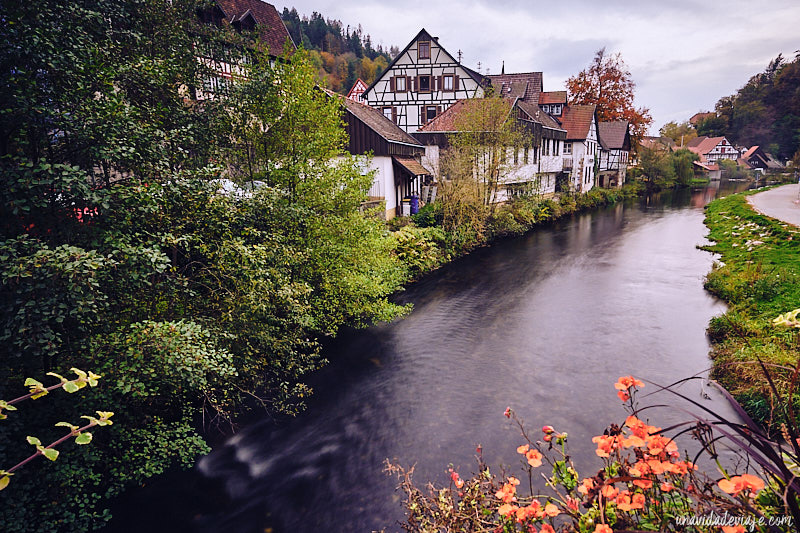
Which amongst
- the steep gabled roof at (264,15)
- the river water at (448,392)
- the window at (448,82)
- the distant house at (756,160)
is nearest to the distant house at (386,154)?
the river water at (448,392)

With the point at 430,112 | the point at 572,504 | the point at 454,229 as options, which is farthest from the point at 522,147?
the point at 572,504

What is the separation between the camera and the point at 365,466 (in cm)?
779

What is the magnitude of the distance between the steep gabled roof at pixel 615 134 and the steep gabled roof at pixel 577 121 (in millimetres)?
8564

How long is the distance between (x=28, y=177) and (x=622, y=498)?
6101 mm

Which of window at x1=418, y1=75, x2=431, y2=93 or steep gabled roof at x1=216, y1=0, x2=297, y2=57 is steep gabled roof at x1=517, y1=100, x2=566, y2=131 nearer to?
window at x1=418, y1=75, x2=431, y2=93

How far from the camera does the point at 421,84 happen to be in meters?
34.0

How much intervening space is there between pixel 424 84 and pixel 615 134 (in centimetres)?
3034

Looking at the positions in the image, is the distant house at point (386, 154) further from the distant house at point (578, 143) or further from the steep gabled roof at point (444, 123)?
the distant house at point (578, 143)

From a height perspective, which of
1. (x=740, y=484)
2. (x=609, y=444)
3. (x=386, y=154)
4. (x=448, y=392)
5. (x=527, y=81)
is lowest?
(x=448, y=392)

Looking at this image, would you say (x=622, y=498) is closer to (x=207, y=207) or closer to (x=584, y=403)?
(x=207, y=207)

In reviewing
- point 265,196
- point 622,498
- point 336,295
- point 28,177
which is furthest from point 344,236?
point 622,498

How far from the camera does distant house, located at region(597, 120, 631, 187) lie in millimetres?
50750

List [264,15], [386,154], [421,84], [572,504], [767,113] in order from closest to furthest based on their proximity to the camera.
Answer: [572,504] < [386,154] < [264,15] < [421,84] < [767,113]

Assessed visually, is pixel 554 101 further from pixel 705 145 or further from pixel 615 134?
pixel 705 145
